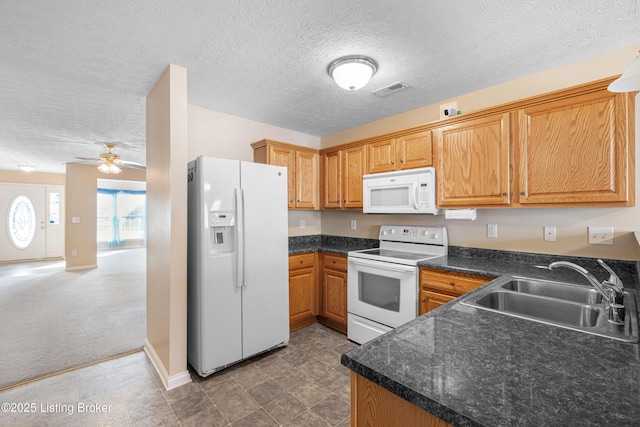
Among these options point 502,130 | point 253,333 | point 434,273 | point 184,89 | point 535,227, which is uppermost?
point 184,89

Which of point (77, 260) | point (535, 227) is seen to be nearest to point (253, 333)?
point (535, 227)

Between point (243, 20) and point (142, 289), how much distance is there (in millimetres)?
4928

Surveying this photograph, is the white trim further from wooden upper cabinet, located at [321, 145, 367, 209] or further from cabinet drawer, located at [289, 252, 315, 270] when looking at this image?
wooden upper cabinet, located at [321, 145, 367, 209]

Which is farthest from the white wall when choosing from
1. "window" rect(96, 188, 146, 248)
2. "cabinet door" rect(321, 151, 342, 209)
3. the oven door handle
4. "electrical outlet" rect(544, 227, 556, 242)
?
"window" rect(96, 188, 146, 248)

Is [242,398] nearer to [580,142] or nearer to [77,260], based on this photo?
[580,142]

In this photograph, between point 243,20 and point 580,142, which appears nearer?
point 243,20

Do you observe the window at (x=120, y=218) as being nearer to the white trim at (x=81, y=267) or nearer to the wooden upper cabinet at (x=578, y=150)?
the white trim at (x=81, y=267)

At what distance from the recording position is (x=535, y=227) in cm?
234

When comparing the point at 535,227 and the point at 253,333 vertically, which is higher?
the point at 535,227

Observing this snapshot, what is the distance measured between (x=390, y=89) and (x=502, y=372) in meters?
2.44

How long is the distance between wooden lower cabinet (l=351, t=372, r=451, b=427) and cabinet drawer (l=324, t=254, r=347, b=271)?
7.58ft

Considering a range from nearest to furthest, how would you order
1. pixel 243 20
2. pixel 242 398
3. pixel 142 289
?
pixel 243 20, pixel 242 398, pixel 142 289

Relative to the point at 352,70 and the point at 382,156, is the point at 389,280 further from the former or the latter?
the point at 352,70

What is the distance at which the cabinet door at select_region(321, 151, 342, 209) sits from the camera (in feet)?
11.6
